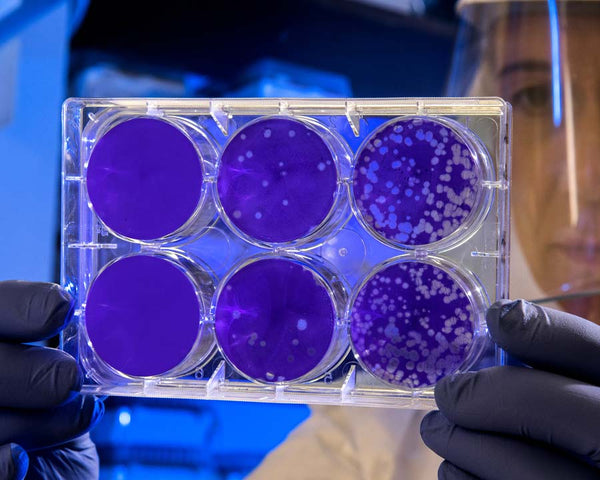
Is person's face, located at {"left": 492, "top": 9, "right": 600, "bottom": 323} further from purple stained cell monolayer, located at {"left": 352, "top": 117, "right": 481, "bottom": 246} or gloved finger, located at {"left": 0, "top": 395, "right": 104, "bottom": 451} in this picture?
gloved finger, located at {"left": 0, "top": 395, "right": 104, "bottom": 451}

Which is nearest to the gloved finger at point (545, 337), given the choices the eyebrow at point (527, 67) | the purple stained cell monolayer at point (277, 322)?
the purple stained cell monolayer at point (277, 322)

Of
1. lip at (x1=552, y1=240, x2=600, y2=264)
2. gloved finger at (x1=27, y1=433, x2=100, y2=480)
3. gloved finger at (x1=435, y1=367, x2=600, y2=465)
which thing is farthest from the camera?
lip at (x1=552, y1=240, x2=600, y2=264)

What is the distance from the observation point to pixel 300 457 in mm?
1437

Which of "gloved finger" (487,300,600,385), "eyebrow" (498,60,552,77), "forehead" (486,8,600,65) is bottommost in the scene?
"gloved finger" (487,300,600,385)

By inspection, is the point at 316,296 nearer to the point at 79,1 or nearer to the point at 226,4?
the point at 226,4

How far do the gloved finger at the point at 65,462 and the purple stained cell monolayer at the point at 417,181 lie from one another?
80 cm

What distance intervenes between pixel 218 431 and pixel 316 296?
1.17 metres

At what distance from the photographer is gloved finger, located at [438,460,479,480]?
924 mm

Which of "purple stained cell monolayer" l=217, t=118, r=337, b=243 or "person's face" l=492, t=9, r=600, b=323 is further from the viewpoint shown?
"person's face" l=492, t=9, r=600, b=323

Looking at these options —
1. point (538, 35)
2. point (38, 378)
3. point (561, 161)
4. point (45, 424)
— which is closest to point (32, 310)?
point (38, 378)

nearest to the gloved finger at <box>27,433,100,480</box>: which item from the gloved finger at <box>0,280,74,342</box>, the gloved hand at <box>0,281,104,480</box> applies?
the gloved hand at <box>0,281,104,480</box>

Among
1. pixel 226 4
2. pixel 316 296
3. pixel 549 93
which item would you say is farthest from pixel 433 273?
pixel 226 4

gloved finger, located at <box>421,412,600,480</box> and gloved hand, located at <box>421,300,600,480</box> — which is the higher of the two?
gloved hand, located at <box>421,300,600,480</box>

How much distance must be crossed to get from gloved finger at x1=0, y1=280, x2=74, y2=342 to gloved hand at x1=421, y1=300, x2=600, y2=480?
0.65 m
